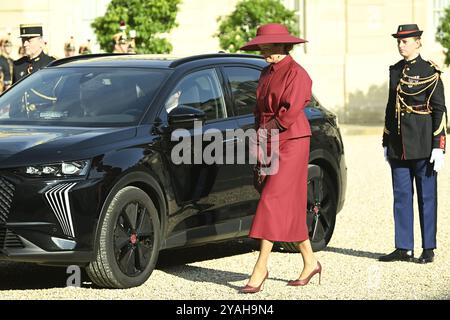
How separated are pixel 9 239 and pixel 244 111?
2580 millimetres

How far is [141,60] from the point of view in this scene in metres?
10.5

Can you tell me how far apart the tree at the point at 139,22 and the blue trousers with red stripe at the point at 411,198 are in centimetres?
1737

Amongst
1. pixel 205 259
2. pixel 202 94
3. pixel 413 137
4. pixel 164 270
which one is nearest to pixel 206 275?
pixel 164 270

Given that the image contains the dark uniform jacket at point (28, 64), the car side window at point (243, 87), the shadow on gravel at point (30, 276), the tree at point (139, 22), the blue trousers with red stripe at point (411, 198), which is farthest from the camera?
the tree at point (139, 22)

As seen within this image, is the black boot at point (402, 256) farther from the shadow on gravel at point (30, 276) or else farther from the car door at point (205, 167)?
the shadow on gravel at point (30, 276)

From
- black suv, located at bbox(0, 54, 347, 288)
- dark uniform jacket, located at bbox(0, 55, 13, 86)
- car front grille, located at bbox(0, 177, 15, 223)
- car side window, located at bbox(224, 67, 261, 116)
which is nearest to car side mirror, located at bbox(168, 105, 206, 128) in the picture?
black suv, located at bbox(0, 54, 347, 288)

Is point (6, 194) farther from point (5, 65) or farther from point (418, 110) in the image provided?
point (5, 65)

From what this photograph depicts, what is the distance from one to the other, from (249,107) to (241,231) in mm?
1005

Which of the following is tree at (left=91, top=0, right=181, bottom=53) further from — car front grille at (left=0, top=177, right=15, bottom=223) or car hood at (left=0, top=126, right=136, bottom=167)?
car front grille at (left=0, top=177, right=15, bottom=223)

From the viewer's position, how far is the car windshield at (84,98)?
973 centimetres

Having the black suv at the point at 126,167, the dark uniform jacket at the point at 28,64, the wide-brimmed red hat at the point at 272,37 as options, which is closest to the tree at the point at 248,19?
the dark uniform jacket at the point at 28,64

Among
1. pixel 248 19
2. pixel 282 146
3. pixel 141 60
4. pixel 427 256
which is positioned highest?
pixel 141 60

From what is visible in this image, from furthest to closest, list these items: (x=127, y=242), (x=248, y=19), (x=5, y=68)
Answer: (x=248, y=19) → (x=5, y=68) → (x=127, y=242)
